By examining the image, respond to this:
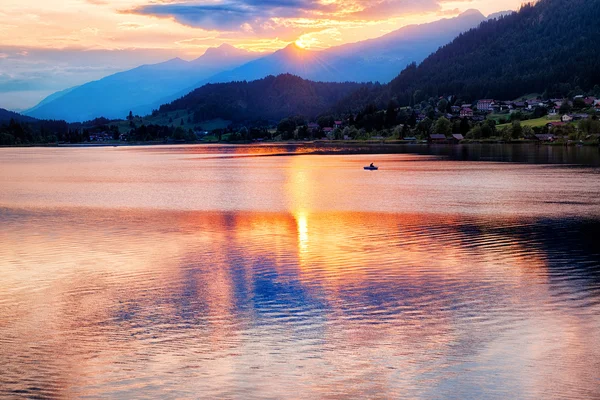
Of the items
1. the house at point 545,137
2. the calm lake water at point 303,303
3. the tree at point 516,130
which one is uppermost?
the tree at point 516,130

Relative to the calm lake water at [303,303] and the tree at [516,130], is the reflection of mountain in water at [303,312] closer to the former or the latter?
the calm lake water at [303,303]

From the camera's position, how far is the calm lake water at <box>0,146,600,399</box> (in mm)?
16750

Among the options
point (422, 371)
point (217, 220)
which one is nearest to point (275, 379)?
point (422, 371)

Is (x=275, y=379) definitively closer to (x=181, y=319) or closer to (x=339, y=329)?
(x=339, y=329)

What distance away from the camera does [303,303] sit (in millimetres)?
23422

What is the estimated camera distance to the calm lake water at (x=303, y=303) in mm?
16750

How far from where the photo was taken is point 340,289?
2533cm

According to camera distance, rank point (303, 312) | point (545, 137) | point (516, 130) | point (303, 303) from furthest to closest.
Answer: point (516, 130)
point (545, 137)
point (303, 303)
point (303, 312)

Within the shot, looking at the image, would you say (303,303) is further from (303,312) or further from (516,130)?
(516,130)

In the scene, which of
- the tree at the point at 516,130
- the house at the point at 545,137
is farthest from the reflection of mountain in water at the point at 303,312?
the house at the point at 545,137

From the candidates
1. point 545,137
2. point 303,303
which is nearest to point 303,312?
point 303,303

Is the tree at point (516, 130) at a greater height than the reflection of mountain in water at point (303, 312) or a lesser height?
greater

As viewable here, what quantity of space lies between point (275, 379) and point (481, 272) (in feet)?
45.3

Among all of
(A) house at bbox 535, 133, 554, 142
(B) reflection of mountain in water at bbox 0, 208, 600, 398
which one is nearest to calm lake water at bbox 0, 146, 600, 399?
(B) reflection of mountain in water at bbox 0, 208, 600, 398
